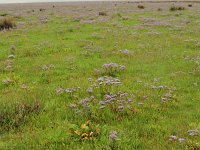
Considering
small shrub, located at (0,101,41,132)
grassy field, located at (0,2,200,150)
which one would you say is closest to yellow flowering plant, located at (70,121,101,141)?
grassy field, located at (0,2,200,150)

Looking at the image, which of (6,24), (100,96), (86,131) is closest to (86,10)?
(6,24)

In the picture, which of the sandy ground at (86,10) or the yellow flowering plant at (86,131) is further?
the sandy ground at (86,10)

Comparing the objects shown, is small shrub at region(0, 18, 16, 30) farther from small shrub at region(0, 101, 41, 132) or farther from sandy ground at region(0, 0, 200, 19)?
small shrub at region(0, 101, 41, 132)

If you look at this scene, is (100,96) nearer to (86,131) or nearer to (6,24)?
(86,131)

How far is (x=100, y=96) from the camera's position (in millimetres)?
10234

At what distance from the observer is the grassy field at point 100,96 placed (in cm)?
747

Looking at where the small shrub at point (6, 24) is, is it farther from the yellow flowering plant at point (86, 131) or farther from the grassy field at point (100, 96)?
the yellow flowering plant at point (86, 131)

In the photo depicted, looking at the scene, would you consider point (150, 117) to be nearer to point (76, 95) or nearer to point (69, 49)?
point (76, 95)

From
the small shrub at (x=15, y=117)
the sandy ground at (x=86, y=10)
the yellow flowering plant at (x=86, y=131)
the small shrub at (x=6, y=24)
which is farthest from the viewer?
the sandy ground at (x=86, y=10)

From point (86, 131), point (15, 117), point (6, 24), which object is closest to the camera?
point (86, 131)

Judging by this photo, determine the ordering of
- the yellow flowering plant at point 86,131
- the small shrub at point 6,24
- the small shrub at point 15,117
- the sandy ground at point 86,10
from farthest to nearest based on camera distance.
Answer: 1. the sandy ground at point 86,10
2. the small shrub at point 6,24
3. the small shrub at point 15,117
4. the yellow flowering plant at point 86,131

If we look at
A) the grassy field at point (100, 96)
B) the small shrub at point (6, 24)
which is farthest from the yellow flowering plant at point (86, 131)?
the small shrub at point (6, 24)

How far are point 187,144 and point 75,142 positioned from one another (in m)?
2.69

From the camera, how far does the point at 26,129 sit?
8.19 meters
